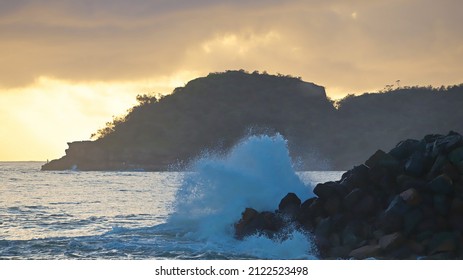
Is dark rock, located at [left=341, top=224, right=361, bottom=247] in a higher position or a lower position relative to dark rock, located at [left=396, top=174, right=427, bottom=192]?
lower

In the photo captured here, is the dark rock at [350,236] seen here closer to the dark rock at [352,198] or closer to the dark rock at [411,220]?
the dark rock at [352,198]

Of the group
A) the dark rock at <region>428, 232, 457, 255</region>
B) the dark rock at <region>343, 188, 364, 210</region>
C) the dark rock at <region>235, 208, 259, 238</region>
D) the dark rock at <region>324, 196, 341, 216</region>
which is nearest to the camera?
the dark rock at <region>428, 232, 457, 255</region>

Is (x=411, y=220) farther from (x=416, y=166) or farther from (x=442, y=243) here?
(x=416, y=166)

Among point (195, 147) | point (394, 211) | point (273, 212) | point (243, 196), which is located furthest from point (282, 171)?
point (195, 147)

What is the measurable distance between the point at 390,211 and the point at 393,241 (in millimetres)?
817

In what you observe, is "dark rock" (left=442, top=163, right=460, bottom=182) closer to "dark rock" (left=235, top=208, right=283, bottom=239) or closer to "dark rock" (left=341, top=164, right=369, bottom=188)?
"dark rock" (left=341, top=164, right=369, bottom=188)

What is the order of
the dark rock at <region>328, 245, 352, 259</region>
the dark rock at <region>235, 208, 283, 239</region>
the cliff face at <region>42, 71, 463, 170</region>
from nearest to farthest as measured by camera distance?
the dark rock at <region>328, 245, 352, 259</region>
the dark rock at <region>235, 208, 283, 239</region>
the cliff face at <region>42, 71, 463, 170</region>

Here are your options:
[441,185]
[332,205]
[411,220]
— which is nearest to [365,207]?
[332,205]

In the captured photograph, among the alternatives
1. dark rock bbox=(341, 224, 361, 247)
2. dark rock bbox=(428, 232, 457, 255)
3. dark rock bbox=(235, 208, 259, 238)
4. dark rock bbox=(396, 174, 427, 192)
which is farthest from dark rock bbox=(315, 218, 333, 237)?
dark rock bbox=(428, 232, 457, 255)

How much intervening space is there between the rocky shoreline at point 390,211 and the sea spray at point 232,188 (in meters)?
1.61

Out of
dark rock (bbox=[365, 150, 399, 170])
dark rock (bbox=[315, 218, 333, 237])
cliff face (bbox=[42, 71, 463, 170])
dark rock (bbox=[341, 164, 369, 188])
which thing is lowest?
dark rock (bbox=[315, 218, 333, 237])

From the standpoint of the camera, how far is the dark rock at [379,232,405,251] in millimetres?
13836

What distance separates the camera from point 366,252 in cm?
1391

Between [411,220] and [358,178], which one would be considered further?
[358,178]
